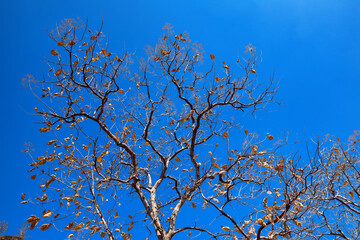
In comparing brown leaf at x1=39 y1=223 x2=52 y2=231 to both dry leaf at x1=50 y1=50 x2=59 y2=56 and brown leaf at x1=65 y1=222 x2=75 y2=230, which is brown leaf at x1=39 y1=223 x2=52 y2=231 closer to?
brown leaf at x1=65 y1=222 x2=75 y2=230

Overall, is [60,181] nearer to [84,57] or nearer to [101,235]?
[101,235]

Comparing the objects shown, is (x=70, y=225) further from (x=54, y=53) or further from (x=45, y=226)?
(x=54, y=53)

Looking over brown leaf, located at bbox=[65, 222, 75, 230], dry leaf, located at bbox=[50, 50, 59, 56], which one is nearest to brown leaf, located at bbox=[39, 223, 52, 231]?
brown leaf, located at bbox=[65, 222, 75, 230]

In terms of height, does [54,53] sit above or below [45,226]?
above

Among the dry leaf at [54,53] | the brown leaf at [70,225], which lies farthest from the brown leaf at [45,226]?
the dry leaf at [54,53]

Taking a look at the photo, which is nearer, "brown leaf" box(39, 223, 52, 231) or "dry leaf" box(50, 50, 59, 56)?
"brown leaf" box(39, 223, 52, 231)

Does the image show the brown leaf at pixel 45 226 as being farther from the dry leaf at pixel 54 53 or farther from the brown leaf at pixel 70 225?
the dry leaf at pixel 54 53

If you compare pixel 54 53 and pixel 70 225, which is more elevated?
pixel 54 53

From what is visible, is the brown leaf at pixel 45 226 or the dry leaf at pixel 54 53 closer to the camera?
the brown leaf at pixel 45 226

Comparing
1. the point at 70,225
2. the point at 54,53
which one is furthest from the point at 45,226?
the point at 54,53

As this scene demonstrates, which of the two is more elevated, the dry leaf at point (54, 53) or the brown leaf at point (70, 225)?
the dry leaf at point (54, 53)

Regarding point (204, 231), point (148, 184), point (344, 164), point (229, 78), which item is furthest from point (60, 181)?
point (344, 164)

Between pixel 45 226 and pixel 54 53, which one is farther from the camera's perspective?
pixel 54 53

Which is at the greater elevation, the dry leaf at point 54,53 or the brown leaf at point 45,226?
the dry leaf at point 54,53
